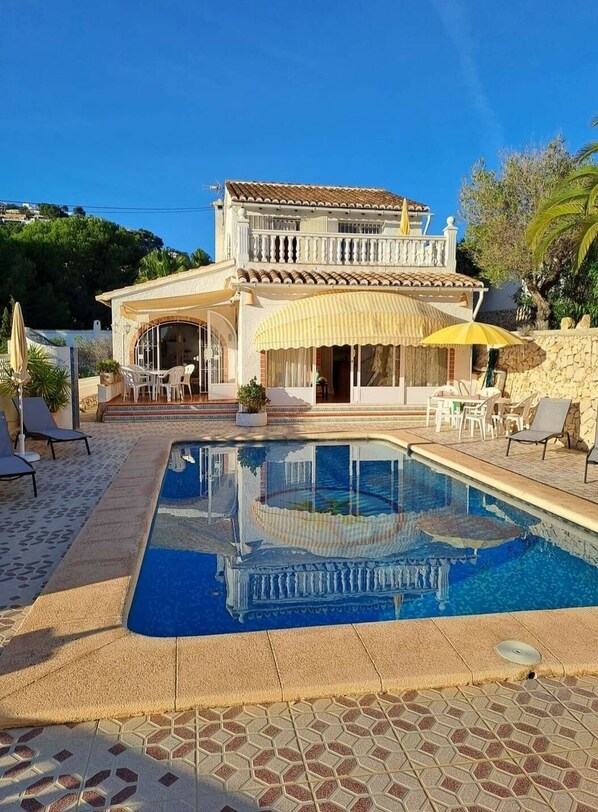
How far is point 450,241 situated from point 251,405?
1432 cm

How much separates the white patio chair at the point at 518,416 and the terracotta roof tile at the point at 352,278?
801 centimetres

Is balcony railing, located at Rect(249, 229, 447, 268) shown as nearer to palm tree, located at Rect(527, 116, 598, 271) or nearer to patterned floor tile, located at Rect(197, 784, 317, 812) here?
palm tree, located at Rect(527, 116, 598, 271)

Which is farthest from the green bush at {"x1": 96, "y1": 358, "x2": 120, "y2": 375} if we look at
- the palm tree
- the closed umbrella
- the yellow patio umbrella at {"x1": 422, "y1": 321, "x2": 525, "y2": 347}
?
the palm tree

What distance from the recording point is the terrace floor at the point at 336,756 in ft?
14.1

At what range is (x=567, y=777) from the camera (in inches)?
178

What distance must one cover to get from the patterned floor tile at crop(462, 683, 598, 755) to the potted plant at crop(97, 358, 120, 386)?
25.4 metres

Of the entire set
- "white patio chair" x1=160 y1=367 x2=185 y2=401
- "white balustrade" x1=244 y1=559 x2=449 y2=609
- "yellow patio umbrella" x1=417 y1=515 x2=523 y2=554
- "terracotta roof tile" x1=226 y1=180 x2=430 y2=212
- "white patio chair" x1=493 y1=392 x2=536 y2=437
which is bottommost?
"white balustrade" x1=244 y1=559 x2=449 y2=609

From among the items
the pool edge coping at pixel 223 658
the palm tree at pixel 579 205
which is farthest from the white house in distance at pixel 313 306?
the pool edge coping at pixel 223 658

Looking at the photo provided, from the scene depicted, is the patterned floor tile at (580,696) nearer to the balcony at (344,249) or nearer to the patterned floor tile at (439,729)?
the patterned floor tile at (439,729)

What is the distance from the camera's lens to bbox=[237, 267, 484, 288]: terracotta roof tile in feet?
87.4

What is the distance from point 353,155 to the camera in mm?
46500

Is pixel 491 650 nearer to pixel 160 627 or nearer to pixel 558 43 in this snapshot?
pixel 160 627

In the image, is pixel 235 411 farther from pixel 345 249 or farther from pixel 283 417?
pixel 345 249

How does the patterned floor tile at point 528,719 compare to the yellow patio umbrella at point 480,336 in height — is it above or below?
below
